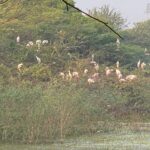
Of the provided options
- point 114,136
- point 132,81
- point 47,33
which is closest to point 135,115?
point 132,81

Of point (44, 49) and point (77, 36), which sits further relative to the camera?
point (77, 36)

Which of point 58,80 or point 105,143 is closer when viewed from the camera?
point 105,143

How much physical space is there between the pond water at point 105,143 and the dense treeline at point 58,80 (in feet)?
1.41

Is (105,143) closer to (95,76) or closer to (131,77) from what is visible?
(95,76)

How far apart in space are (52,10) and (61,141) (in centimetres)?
1186

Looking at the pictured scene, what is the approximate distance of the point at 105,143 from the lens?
1248 centimetres

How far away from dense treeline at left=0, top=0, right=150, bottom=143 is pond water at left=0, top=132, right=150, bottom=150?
16.9 inches

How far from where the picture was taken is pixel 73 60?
19.7 metres

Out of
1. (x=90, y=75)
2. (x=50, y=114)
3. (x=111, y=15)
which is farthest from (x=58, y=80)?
(x=111, y=15)

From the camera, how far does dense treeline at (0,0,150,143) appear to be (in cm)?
1273

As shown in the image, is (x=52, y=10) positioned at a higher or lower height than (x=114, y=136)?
higher

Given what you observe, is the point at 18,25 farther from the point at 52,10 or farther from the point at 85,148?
the point at 85,148

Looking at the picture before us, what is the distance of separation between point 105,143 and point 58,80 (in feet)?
15.4

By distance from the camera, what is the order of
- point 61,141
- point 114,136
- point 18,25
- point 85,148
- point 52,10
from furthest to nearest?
point 52,10 → point 18,25 → point 114,136 → point 61,141 → point 85,148
